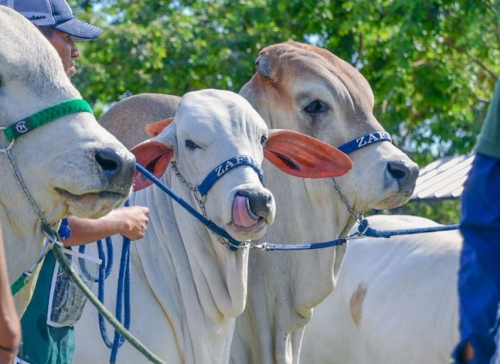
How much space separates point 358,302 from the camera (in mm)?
7215

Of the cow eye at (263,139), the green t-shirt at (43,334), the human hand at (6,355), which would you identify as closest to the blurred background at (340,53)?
the cow eye at (263,139)

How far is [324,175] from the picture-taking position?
5.27 metres

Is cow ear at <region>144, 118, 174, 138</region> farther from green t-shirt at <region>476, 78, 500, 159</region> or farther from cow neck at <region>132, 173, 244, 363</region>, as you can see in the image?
green t-shirt at <region>476, 78, 500, 159</region>

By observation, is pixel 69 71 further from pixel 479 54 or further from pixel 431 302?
pixel 479 54

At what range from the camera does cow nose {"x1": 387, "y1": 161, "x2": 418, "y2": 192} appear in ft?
17.6

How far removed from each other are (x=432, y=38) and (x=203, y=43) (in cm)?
295

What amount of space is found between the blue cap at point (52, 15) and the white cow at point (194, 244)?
573mm

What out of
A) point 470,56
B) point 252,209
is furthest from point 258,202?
point 470,56

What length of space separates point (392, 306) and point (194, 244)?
2.66m

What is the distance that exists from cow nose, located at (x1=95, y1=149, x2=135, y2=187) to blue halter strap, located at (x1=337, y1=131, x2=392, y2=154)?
7.25ft

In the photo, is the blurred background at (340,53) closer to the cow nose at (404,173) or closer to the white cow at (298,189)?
the white cow at (298,189)

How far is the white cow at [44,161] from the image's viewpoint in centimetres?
344

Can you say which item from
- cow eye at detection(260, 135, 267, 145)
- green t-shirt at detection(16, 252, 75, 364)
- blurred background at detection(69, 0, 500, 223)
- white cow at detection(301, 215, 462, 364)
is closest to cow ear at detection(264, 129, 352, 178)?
cow eye at detection(260, 135, 267, 145)

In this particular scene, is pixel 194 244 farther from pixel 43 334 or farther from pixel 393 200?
pixel 393 200
